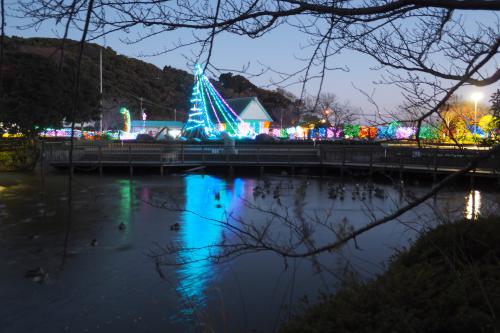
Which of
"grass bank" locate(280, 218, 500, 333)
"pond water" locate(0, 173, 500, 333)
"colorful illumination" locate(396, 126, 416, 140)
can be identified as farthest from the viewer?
"pond water" locate(0, 173, 500, 333)

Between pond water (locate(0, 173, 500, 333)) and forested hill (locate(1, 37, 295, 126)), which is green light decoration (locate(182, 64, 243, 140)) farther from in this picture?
forested hill (locate(1, 37, 295, 126))

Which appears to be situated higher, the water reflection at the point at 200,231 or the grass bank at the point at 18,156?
the grass bank at the point at 18,156

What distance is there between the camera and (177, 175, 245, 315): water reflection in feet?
27.6

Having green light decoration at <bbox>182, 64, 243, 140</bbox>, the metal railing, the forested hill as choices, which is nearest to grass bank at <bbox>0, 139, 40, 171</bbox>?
the metal railing

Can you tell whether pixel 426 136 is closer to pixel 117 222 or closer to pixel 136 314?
pixel 136 314

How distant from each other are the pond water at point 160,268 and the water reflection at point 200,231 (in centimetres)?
4

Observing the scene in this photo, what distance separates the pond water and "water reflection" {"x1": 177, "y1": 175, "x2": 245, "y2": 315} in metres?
0.04

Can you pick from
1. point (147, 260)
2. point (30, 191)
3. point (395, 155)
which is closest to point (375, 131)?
point (147, 260)

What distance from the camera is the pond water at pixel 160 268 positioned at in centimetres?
724

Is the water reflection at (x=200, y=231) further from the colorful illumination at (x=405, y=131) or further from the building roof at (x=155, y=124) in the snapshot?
the building roof at (x=155, y=124)

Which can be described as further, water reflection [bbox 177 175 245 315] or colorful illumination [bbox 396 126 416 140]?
water reflection [bbox 177 175 245 315]

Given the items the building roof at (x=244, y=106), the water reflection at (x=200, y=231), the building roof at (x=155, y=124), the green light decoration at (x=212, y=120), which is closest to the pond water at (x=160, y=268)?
the water reflection at (x=200, y=231)

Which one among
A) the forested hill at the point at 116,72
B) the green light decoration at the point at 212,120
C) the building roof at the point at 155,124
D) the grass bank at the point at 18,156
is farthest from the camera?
the building roof at the point at 155,124

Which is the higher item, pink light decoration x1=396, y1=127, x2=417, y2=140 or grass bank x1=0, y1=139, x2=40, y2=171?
pink light decoration x1=396, y1=127, x2=417, y2=140
